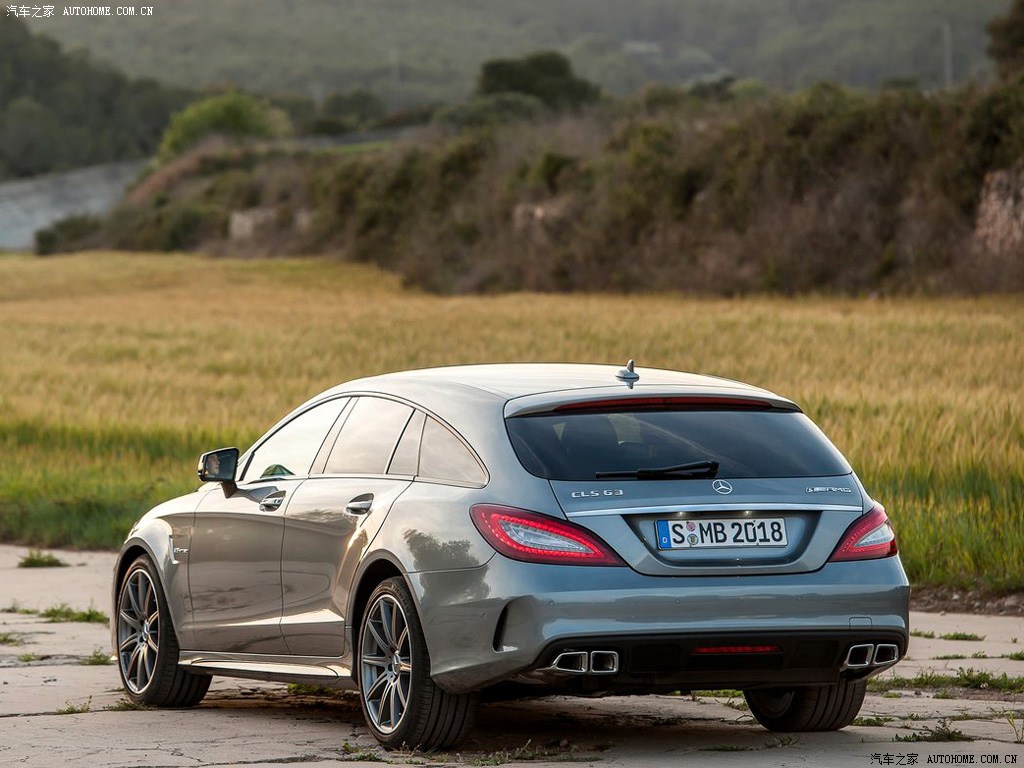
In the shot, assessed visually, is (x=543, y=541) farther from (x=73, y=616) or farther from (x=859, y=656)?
(x=73, y=616)

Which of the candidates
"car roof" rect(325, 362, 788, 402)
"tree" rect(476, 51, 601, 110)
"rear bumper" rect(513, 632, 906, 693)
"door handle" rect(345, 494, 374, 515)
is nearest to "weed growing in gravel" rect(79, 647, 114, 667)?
"car roof" rect(325, 362, 788, 402)

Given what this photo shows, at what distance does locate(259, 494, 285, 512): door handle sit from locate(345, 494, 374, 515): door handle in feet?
2.36

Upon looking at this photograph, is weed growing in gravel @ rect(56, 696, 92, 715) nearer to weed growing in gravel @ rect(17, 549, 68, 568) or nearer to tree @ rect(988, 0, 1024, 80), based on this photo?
weed growing in gravel @ rect(17, 549, 68, 568)

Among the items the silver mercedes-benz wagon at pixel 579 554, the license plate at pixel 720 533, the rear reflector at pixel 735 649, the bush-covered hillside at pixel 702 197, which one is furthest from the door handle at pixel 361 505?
the bush-covered hillside at pixel 702 197

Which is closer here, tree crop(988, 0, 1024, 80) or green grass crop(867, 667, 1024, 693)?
green grass crop(867, 667, 1024, 693)

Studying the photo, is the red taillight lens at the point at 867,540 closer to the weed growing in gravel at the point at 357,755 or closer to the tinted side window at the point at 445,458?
the tinted side window at the point at 445,458

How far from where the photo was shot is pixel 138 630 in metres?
10.2

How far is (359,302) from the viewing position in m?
61.6

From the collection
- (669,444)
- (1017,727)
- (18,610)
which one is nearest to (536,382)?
(669,444)

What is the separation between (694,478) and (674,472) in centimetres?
8

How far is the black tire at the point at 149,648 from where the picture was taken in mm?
9734

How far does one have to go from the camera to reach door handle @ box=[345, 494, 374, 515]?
8273mm

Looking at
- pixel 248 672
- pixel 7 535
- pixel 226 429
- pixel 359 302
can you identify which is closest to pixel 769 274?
pixel 359 302

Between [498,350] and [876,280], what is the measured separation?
1673 cm
